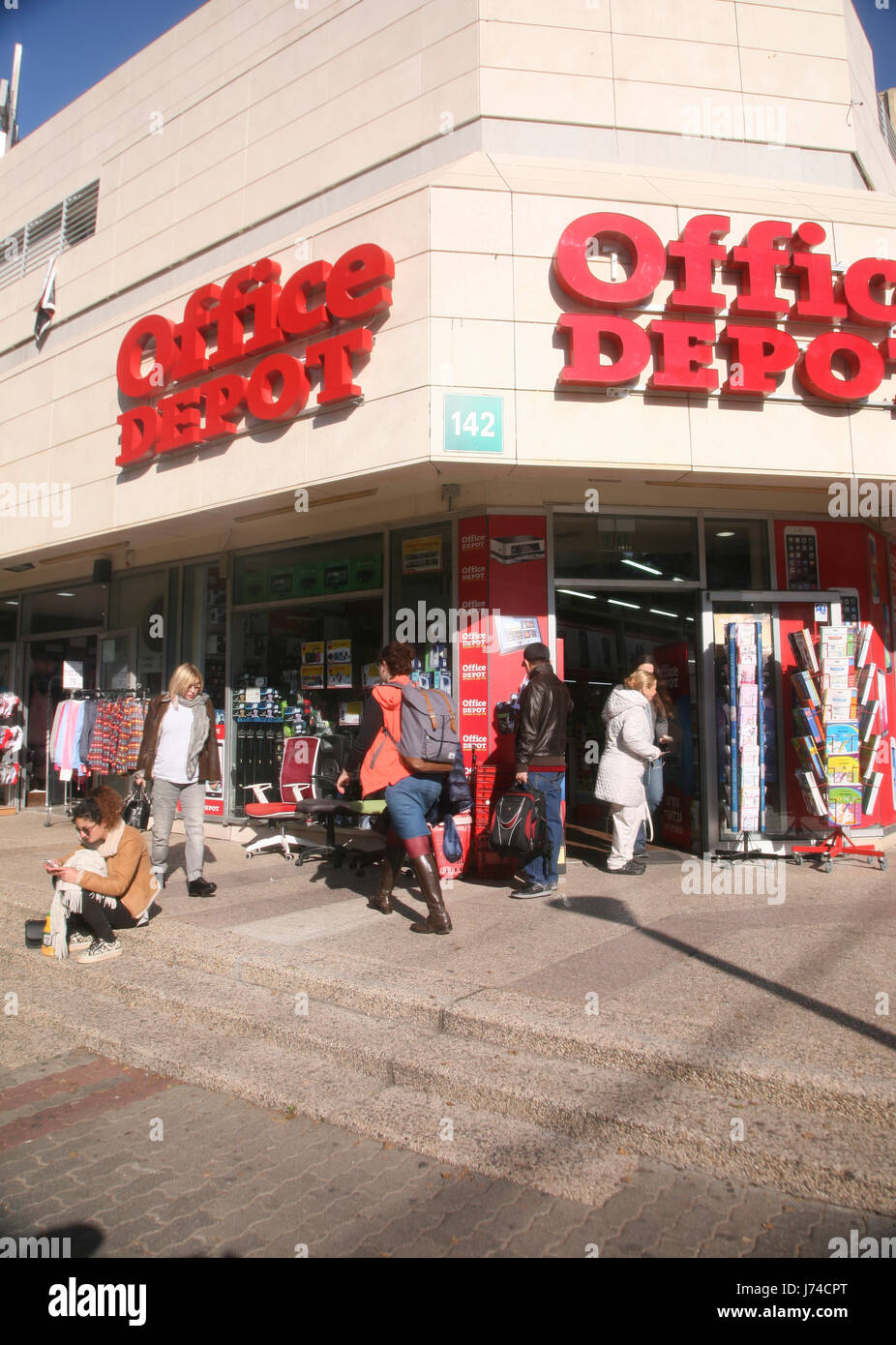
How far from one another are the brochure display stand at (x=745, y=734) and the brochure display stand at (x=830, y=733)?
34 centimetres

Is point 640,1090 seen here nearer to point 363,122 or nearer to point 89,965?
point 89,965

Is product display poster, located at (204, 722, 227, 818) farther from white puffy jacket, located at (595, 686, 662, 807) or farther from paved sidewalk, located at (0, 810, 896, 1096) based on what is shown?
white puffy jacket, located at (595, 686, 662, 807)

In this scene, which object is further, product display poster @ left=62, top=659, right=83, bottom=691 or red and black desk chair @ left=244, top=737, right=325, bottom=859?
product display poster @ left=62, top=659, right=83, bottom=691

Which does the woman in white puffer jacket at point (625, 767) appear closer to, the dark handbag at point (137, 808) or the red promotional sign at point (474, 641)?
the red promotional sign at point (474, 641)

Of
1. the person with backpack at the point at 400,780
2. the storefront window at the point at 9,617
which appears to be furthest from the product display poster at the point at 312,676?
the storefront window at the point at 9,617

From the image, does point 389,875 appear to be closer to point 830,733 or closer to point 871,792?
point 830,733

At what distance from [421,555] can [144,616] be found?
4.67 meters

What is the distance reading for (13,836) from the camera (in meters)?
10.6

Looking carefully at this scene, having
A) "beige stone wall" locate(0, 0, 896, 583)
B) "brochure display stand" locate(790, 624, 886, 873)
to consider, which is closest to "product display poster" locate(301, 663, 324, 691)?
"beige stone wall" locate(0, 0, 896, 583)

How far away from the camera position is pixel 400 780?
5938mm

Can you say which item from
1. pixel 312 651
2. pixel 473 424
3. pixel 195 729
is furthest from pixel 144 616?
pixel 473 424

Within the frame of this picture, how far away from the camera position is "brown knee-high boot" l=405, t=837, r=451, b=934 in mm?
5742

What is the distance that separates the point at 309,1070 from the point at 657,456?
5.39 m

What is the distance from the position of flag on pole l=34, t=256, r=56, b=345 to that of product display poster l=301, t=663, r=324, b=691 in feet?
22.5
